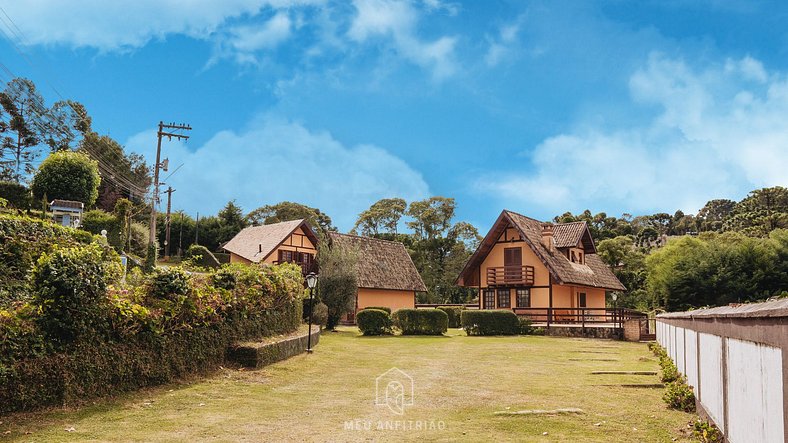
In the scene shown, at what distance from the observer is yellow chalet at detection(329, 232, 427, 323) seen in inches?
1508

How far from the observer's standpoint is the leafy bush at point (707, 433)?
22.5ft

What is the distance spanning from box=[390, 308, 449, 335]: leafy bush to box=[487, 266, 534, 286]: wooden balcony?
8.64m

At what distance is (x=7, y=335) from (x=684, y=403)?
10163 millimetres

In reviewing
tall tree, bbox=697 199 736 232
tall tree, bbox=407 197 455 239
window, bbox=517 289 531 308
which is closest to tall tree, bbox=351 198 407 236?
tall tree, bbox=407 197 455 239

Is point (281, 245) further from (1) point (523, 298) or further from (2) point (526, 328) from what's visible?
(2) point (526, 328)

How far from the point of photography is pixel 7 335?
8602 mm

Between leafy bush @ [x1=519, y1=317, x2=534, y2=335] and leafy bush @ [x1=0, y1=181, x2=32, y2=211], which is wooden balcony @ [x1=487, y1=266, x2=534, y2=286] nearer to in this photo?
leafy bush @ [x1=519, y1=317, x2=534, y2=335]

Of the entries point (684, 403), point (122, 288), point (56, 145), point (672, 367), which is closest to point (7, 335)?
point (122, 288)

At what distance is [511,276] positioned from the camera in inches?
1398

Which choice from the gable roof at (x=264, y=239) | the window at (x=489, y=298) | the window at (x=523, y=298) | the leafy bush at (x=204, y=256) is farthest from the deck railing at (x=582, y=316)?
the leafy bush at (x=204, y=256)

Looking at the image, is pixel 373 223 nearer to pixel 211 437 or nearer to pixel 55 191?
pixel 55 191

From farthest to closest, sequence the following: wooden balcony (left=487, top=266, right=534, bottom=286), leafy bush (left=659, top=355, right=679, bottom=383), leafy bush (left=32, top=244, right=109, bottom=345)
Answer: wooden balcony (left=487, top=266, right=534, bottom=286), leafy bush (left=659, top=355, right=679, bottom=383), leafy bush (left=32, top=244, right=109, bottom=345)

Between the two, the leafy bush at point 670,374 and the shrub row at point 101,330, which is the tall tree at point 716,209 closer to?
the leafy bush at point 670,374

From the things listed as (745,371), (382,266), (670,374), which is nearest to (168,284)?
(745,371)
